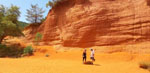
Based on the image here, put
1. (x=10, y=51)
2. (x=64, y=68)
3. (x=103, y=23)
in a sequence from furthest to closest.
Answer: (x=10, y=51)
(x=103, y=23)
(x=64, y=68)

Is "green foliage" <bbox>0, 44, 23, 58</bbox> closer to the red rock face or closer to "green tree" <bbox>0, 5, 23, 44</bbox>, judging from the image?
"green tree" <bbox>0, 5, 23, 44</bbox>

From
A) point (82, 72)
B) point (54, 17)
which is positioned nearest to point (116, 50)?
point (82, 72)

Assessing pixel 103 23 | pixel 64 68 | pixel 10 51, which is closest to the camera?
pixel 64 68

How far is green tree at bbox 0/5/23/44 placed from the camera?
20.7 metres

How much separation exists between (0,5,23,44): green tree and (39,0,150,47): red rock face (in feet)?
25.4

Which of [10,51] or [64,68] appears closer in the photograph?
[64,68]

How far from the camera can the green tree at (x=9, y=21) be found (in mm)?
20691

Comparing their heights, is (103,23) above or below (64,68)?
above

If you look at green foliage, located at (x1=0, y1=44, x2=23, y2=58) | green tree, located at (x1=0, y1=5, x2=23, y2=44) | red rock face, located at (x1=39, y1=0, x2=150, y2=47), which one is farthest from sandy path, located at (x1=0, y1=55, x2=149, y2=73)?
green tree, located at (x1=0, y1=5, x2=23, y2=44)

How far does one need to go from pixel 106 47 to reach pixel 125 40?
2232 millimetres

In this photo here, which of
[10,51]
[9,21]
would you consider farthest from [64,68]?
[9,21]

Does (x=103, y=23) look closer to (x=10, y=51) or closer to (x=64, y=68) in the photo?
(x=64, y=68)

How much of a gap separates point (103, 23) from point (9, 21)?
16193 mm

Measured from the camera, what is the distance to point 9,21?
70.4 ft
